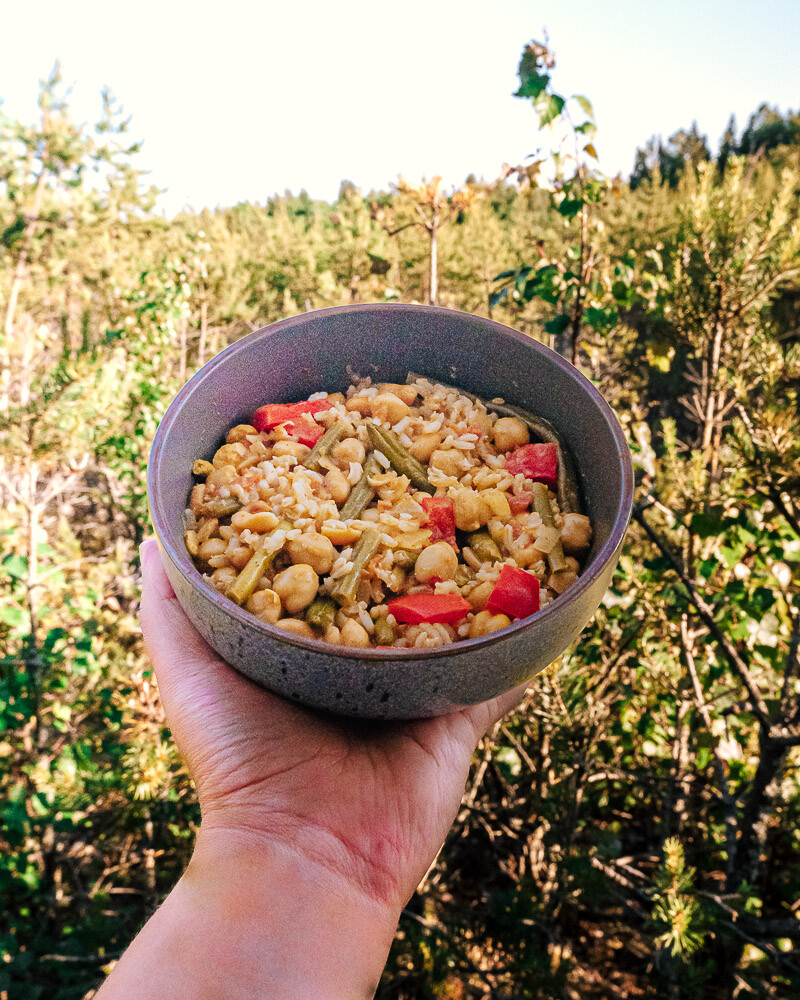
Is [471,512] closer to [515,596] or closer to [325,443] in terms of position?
[515,596]

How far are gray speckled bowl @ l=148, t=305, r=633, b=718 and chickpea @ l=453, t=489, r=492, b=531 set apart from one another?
190mm

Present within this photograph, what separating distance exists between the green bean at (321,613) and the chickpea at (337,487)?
0.24 m

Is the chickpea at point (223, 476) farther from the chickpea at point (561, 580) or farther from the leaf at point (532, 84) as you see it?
the leaf at point (532, 84)

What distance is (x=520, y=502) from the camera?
3.85 feet

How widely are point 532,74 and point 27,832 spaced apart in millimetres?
3456

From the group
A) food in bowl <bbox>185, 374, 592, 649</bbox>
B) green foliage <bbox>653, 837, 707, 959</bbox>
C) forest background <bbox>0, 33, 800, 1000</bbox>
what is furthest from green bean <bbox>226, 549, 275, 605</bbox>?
green foliage <bbox>653, 837, 707, 959</bbox>

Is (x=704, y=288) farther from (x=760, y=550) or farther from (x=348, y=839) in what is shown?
(x=348, y=839)

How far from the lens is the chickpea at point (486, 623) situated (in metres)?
0.95

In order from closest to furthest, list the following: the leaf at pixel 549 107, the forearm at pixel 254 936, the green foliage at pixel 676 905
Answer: the forearm at pixel 254 936 < the green foliage at pixel 676 905 < the leaf at pixel 549 107

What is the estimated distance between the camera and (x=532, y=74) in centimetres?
172

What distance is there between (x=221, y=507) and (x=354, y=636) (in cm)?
38

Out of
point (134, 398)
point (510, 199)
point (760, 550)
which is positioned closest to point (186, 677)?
point (760, 550)

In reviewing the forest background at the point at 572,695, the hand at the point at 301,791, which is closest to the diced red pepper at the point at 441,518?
the hand at the point at 301,791

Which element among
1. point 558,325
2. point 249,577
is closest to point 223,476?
point 249,577
